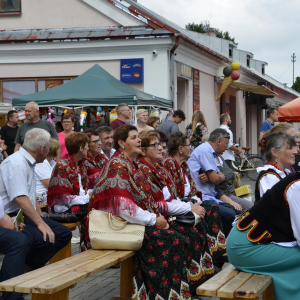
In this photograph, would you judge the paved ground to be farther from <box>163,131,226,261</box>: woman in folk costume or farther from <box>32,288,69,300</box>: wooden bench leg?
<box>32,288,69,300</box>: wooden bench leg

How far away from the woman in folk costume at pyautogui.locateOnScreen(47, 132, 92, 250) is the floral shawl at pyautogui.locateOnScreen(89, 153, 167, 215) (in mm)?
1220

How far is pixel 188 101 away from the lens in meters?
19.4

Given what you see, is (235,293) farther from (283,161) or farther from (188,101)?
(188,101)

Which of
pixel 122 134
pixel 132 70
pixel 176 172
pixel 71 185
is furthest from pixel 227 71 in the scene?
pixel 122 134

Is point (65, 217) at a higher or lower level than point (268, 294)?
higher

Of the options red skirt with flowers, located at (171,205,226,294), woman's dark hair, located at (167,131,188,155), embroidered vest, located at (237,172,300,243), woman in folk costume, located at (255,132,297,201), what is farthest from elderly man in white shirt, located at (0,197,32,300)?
woman's dark hair, located at (167,131,188,155)

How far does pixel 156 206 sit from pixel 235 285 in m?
1.71

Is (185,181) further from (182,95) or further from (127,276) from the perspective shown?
(182,95)

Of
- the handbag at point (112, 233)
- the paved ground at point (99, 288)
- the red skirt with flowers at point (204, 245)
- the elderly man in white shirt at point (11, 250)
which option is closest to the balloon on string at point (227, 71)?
the red skirt with flowers at point (204, 245)

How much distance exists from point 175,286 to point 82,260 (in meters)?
0.89

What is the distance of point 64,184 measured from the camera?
6.09 metres

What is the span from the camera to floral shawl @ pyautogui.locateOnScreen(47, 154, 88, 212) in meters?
6.08

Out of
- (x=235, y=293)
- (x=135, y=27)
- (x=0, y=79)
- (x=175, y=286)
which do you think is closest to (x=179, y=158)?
(x=175, y=286)

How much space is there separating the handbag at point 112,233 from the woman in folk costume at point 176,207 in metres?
0.73
